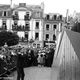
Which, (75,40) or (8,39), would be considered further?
(8,39)

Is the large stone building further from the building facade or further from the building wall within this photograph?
the building wall

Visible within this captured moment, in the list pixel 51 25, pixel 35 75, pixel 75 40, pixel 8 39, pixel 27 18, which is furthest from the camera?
pixel 51 25

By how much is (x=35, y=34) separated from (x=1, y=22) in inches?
330

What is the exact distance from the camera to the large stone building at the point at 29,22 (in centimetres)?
6134

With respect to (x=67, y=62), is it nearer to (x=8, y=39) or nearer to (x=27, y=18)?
(x=8, y=39)

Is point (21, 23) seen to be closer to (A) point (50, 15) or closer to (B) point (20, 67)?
(A) point (50, 15)

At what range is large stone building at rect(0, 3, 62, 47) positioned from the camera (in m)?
61.3

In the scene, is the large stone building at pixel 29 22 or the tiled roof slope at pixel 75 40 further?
the large stone building at pixel 29 22

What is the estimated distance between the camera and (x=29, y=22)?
62.4m

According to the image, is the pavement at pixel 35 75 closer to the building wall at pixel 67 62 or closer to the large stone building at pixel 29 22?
the building wall at pixel 67 62

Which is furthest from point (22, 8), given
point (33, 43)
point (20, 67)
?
point (20, 67)

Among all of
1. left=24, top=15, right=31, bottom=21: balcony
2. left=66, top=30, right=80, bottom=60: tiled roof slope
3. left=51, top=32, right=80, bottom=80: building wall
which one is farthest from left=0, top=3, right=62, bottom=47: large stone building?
left=66, top=30, right=80, bottom=60: tiled roof slope

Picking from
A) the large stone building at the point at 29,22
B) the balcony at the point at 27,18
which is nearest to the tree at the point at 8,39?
the large stone building at the point at 29,22

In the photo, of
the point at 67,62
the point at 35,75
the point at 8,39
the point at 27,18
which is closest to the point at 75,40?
the point at 67,62
